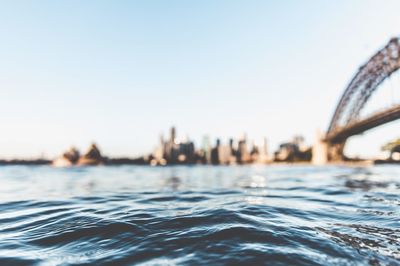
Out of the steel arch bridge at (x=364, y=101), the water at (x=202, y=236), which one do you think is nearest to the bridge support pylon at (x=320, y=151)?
the steel arch bridge at (x=364, y=101)

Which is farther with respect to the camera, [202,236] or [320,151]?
[320,151]

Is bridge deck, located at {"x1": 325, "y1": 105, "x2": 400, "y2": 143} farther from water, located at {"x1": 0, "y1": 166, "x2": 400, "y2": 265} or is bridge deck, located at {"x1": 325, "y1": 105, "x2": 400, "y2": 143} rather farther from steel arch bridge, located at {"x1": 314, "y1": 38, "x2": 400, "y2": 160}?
water, located at {"x1": 0, "y1": 166, "x2": 400, "y2": 265}

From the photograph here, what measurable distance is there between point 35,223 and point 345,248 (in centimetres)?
595

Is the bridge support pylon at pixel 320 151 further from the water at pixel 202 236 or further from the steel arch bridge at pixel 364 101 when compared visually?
the water at pixel 202 236

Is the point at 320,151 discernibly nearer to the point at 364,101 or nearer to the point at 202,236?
the point at 364,101

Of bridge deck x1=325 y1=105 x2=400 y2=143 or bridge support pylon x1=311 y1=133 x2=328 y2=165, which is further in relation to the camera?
bridge support pylon x1=311 y1=133 x2=328 y2=165

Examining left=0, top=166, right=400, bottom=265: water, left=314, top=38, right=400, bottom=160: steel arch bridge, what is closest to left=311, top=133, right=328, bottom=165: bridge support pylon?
left=314, top=38, right=400, bottom=160: steel arch bridge

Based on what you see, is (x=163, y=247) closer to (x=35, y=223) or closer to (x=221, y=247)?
(x=221, y=247)

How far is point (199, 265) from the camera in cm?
305

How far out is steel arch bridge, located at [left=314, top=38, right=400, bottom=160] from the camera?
5222cm

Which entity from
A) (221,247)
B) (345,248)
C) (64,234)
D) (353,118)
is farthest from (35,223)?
(353,118)

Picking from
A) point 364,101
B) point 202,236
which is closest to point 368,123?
point 364,101

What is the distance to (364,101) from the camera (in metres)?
73.6

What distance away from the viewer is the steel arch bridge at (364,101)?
5222cm
